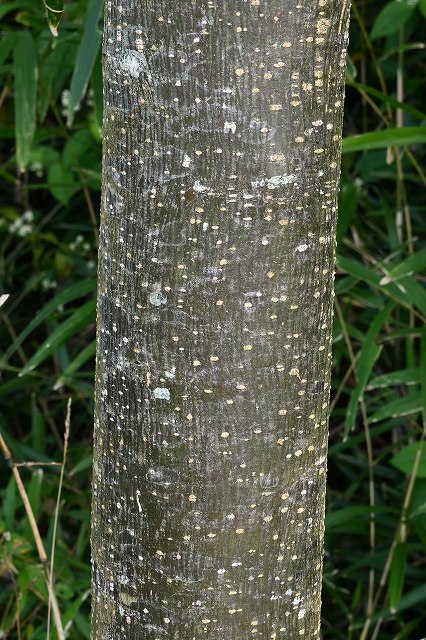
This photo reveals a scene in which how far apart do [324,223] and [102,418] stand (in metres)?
0.23

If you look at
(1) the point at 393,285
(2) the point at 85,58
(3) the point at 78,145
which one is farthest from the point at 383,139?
(3) the point at 78,145

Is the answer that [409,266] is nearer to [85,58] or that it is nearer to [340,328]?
[340,328]

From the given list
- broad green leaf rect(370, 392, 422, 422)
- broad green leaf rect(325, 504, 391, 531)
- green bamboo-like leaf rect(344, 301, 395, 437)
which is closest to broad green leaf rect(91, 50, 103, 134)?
green bamboo-like leaf rect(344, 301, 395, 437)

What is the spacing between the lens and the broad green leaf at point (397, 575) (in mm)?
1492

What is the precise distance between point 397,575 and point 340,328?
44 centimetres

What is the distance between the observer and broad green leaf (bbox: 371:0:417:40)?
1.66m

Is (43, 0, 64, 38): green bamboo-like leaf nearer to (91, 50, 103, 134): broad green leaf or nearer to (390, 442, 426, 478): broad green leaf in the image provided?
(91, 50, 103, 134): broad green leaf

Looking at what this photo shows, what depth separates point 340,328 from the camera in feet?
5.48

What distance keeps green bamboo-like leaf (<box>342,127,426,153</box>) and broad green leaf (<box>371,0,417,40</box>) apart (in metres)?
0.43

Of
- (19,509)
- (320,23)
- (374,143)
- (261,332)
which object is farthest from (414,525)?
(320,23)

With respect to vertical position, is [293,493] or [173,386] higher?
[173,386]

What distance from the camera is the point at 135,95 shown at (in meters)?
0.62

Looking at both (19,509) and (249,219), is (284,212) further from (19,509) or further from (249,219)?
(19,509)

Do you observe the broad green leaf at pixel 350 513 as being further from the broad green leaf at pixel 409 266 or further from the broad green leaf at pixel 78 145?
the broad green leaf at pixel 78 145
